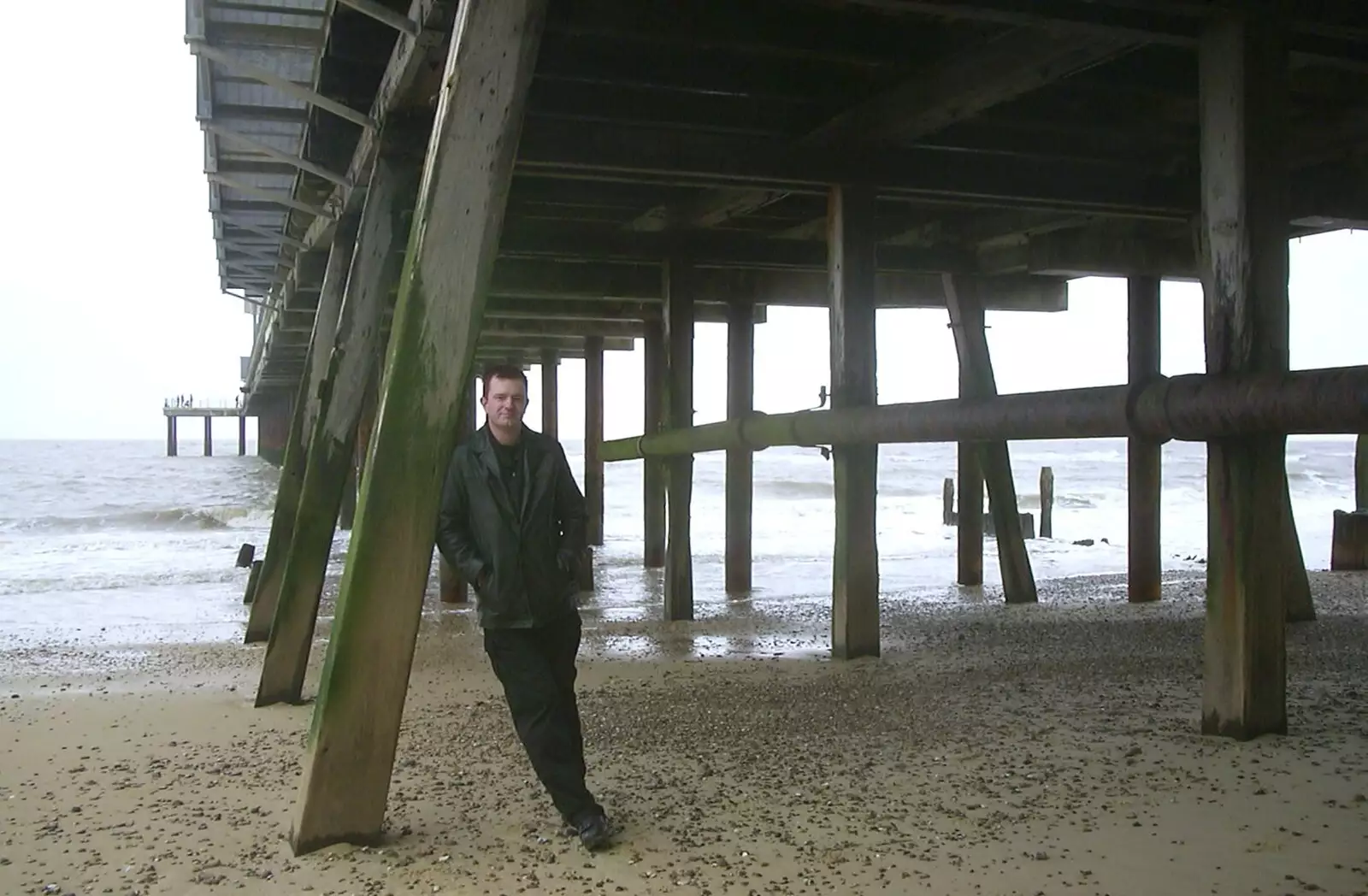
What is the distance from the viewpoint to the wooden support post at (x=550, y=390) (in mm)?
17438

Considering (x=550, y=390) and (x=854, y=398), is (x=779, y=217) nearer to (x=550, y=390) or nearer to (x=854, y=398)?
(x=854, y=398)

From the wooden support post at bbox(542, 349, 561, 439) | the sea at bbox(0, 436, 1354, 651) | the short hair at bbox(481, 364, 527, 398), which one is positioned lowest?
the sea at bbox(0, 436, 1354, 651)

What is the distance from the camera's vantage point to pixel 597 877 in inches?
127

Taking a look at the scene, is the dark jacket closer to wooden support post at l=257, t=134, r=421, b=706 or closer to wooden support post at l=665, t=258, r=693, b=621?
wooden support post at l=257, t=134, r=421, b=706

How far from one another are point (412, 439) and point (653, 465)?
8.61 meters

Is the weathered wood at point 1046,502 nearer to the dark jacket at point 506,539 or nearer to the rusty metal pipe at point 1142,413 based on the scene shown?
the rusty metal pipe at point 1142,413

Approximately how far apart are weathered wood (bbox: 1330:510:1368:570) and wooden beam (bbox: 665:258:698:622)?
21.0 feet

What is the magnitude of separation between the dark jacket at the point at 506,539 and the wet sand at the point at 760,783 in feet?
2.18

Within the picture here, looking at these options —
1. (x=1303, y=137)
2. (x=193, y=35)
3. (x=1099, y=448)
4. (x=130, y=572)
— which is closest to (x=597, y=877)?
(x=193, y=35)

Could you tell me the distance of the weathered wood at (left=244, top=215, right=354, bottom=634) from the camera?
7.02 m

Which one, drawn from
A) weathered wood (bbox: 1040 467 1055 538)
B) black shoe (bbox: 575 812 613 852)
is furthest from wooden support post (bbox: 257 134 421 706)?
weathered wood (bbox: 1040 467 1055 538)

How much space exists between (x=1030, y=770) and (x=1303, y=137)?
4.60 m

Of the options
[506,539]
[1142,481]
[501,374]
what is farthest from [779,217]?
[506,539]

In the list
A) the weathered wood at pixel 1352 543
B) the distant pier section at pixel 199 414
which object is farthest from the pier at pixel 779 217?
the distant pier section at pixel 199 414
